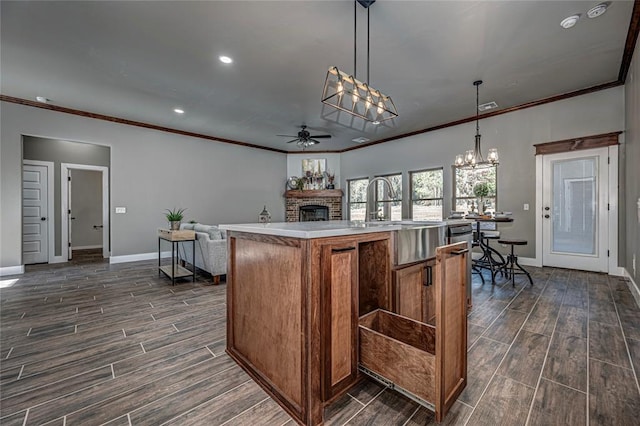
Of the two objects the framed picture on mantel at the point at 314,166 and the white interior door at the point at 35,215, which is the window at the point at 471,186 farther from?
the white interior door at the point at 35,215

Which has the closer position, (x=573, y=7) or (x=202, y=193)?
(x=573, y=7)

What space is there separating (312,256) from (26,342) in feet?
8.39

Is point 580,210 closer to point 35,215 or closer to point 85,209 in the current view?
point 35,215

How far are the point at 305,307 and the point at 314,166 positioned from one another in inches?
288

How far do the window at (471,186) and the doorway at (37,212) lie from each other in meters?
8.55

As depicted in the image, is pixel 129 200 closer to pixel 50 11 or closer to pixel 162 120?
pixel 162 120

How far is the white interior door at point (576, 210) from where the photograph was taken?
4184mm

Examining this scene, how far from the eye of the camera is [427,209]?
21.0 ft

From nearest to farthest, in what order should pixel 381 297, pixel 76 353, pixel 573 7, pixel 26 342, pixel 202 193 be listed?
pixel 381 297
pixel 76 353
pixel 26 342
pixel 573 7
pixel 202 193

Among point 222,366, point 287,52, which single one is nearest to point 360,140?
point 287,52

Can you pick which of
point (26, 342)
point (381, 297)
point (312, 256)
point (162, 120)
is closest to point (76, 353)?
point (26, 342)

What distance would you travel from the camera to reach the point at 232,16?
260cm

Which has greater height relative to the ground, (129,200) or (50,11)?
(50,11)

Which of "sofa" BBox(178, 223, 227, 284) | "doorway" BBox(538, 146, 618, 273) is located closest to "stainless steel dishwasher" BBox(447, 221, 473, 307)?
"sofa" BBox(178, 223, 227, 284)
